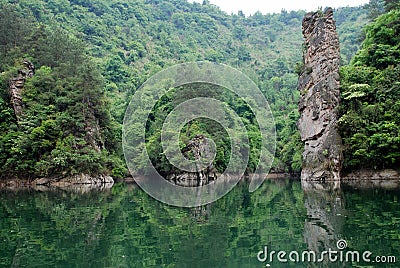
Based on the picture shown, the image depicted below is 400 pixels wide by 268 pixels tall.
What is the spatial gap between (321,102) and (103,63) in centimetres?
5891

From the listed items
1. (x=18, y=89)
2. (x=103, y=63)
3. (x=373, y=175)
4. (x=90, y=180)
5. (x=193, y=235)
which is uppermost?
(x=103, y=63)

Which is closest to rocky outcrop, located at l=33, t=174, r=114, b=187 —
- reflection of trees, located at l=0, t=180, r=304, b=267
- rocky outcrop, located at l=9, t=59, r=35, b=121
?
rocky outcrop, located at l=9, t=59, r=35, b=121

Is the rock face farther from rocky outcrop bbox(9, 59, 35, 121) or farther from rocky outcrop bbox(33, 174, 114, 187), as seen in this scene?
rocky outcrop bbox(9, 59, 35, 121)

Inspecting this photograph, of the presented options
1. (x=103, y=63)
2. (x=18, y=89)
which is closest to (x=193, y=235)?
(x=18, y=89)

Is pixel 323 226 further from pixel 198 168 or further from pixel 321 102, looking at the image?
pixel 198 168

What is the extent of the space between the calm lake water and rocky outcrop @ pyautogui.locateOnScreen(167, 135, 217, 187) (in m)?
30.9

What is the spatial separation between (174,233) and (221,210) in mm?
5168

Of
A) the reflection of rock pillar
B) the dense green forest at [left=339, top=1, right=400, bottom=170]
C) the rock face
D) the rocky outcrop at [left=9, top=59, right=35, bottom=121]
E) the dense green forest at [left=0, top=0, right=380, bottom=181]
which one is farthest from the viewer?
the rocky outcrop at [left=9, top=59, right=35, bottom=121]

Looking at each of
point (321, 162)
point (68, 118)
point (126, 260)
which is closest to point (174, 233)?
point (126, 260)

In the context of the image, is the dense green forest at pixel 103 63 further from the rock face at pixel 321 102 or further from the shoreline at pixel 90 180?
the rock face at pixel 321 102

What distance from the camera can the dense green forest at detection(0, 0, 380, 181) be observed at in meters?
40.0

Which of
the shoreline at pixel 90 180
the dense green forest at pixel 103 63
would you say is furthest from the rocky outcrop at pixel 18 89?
the shoreline at pixel 90 180

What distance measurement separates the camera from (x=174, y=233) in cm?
1111

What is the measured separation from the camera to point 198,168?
4716 cm
